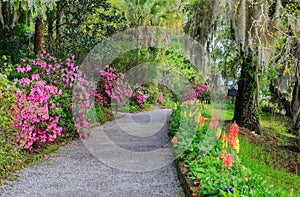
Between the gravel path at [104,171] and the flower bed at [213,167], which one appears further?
the gravel path at [104,171]

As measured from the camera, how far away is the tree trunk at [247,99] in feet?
29.1

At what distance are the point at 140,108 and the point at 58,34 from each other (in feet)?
14.0

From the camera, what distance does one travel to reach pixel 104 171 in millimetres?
5012

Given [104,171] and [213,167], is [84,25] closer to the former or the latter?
[104,171]

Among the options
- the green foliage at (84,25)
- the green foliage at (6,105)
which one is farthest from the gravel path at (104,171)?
the green foliage at (84,25)

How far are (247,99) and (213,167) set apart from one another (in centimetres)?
564

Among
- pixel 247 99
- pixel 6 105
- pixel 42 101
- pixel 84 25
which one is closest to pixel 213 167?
pixel 6 105

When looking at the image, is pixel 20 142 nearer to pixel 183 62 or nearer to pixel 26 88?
pixel 26 88

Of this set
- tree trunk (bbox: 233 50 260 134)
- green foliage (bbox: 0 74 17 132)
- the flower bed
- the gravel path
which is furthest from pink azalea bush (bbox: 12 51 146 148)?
tree trunk (bbox: 233 50 260 134)

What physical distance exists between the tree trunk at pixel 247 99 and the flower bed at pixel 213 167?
3.52m

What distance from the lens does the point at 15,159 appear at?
4.63m

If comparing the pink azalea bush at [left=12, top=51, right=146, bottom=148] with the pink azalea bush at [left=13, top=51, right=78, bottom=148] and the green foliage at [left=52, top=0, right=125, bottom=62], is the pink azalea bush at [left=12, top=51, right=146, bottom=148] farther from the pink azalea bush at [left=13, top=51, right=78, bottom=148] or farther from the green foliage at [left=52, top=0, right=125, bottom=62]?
the green foliage at [left=52, top=0, right=125, bottom=62]

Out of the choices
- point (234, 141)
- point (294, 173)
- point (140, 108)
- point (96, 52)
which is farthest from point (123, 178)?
point (140, 108)

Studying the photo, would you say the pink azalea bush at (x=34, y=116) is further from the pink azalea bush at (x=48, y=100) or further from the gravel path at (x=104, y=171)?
the gravel path at (x=104, y=171)
